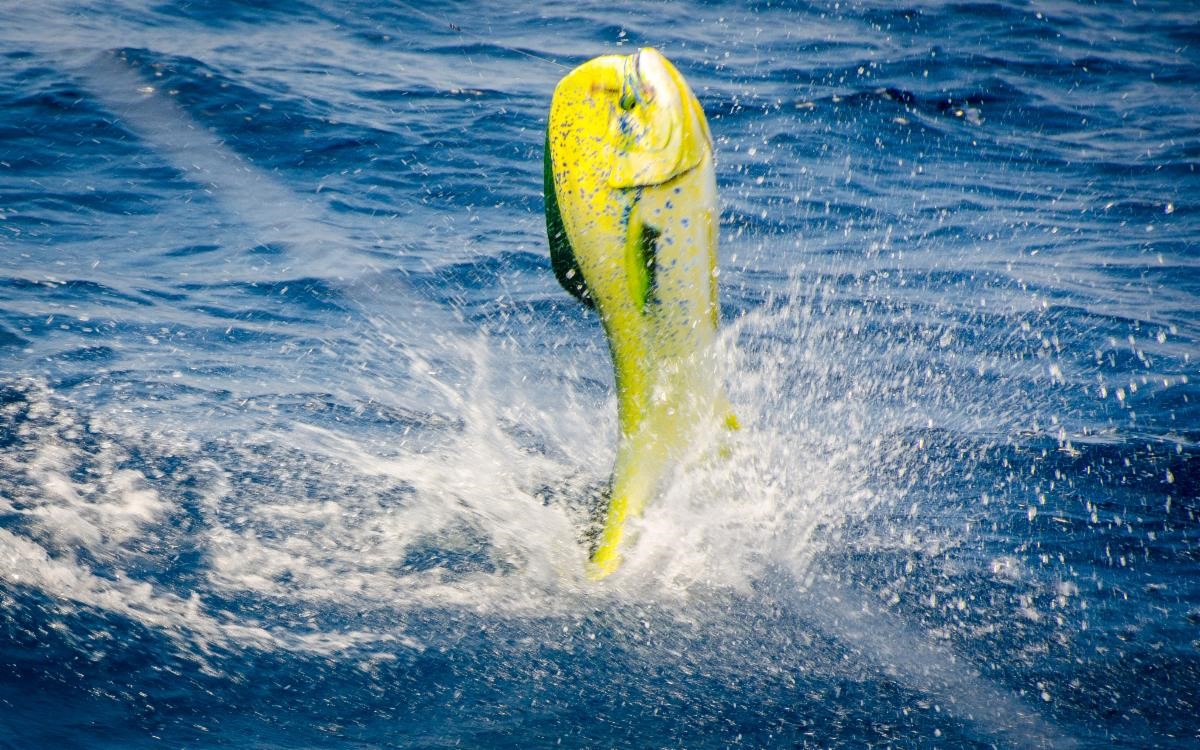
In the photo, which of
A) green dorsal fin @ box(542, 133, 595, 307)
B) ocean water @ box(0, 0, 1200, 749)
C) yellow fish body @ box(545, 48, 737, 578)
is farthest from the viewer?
green dorsal fin @ box(542, 133, 595, 307)

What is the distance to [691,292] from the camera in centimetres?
350

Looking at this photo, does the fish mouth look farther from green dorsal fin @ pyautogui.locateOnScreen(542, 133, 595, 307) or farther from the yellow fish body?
green dorsal fin @ pyautogui.locateOnScreen(542, 133, 595, 307)

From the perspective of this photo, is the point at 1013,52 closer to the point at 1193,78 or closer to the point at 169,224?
the point at 1193,78

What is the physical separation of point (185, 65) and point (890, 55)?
8.19 metres

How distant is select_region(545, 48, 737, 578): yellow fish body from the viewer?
10.9 feet

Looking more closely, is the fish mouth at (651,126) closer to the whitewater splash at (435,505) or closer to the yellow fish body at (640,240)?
the yellow fish body at (640,240)

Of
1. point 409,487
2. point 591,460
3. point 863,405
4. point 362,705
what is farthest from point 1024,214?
point 362,705

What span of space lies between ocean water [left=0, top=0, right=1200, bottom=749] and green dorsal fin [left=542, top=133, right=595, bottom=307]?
0.76 metres

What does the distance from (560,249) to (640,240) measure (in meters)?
0.33

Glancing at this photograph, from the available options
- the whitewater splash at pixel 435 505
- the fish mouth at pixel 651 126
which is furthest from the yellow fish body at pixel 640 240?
the whitewater splash at pixel 435 505

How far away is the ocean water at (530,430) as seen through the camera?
3.22 metres

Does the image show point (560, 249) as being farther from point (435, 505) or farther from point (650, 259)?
point (435, 505)

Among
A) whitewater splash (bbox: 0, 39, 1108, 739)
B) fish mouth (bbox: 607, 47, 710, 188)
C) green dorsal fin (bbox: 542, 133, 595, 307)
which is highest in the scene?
fish mouth (bbox: 607, 47, 710, 188)

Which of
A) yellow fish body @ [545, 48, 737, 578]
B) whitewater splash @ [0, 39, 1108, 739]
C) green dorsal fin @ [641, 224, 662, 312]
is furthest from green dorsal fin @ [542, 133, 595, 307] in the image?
whitewater splash @ [0, 39, 1108, 739]
